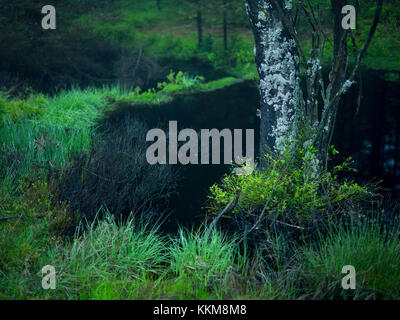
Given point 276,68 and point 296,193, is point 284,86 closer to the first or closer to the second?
point 276,68

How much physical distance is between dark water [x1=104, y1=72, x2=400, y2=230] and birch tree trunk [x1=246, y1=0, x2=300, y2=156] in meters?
1.52

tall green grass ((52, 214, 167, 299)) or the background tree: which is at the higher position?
the background tree

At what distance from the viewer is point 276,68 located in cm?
496

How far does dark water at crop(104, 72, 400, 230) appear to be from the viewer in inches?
238

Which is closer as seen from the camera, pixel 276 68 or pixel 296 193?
pixel 296 193

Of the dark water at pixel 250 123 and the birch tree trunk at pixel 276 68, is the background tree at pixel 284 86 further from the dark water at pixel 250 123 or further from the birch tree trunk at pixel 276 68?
the dark water at pixel 250 123

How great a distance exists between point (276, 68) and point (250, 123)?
4.71 m

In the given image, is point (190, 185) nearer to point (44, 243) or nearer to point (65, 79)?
point (44, 243)

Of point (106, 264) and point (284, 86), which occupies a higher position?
point (284, 86)

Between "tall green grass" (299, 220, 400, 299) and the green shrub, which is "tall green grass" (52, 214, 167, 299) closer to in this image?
the green shrub

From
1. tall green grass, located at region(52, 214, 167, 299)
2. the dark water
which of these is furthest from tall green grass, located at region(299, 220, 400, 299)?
the dark water

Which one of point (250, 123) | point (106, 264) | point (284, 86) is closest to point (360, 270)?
point (106, 264)

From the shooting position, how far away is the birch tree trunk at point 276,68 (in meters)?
4.86
